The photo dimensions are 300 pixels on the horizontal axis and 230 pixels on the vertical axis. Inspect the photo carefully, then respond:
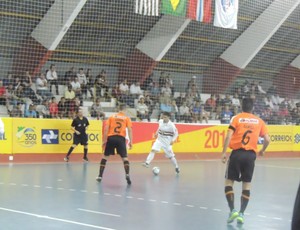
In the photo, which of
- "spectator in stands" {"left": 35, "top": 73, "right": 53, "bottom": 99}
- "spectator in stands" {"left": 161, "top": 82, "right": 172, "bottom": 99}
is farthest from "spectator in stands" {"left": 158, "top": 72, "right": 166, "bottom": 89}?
"spectator in stands" {"left": 35, "top": 73, "right": 53, "bottom": 99}

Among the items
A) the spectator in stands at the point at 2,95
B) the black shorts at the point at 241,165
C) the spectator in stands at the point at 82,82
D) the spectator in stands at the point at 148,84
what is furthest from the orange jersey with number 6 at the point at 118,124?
the spectator in stands at the point at 148,84

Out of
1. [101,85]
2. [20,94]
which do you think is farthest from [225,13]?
[20,94]

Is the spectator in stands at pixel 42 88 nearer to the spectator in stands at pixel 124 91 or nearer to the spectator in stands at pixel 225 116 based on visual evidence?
the spectator in stands at pixel 124 91

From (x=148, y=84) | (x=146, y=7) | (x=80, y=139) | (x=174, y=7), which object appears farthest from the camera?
(x=148, y=84)

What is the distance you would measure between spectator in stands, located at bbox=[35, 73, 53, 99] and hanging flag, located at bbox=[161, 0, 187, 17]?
6.00 meters

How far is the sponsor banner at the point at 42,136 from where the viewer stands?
20.2 meters

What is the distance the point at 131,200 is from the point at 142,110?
569 inches

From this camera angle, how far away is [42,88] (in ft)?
80.9

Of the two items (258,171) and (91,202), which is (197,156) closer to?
(258,171)

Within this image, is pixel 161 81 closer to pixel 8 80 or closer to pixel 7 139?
pixel 8 80

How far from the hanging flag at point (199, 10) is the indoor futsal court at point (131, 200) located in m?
9.66

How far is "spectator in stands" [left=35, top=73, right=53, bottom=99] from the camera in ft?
80.3

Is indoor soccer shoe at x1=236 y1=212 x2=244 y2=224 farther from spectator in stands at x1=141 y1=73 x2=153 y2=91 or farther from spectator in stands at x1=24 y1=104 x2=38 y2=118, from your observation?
spectator in stands at x1=141 y1=73 x2=153 y2=91

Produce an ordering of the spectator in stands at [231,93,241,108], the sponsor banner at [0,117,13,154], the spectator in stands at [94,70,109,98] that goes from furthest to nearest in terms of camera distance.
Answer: the spectator in stands at [231,93,241,108], the spectator in stands at [94,70,109,98], the sponsor banner at [0,117,13,154]
